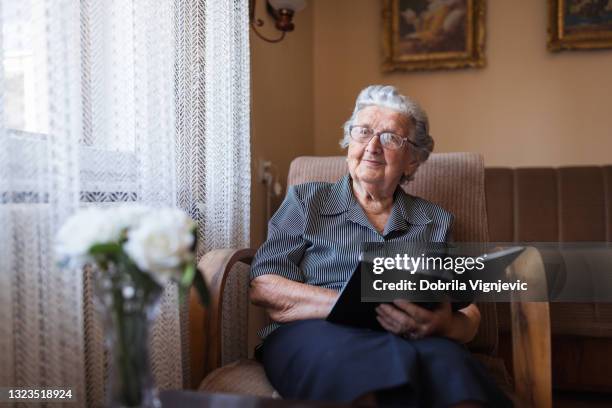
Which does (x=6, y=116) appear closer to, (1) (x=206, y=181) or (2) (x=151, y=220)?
(2) (x=151, y=220)

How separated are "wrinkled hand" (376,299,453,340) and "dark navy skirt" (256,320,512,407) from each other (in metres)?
0.02

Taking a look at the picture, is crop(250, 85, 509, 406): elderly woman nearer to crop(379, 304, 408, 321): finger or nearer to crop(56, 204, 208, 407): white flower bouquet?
crop(379, 304, 408, 321): finger

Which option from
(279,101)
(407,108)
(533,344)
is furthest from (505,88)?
(533,344)

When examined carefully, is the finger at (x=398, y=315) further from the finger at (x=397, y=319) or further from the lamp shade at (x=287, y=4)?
the lamp shade at (x=287, y=4)

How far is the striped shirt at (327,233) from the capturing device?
136 cm

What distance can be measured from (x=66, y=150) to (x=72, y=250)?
37cm

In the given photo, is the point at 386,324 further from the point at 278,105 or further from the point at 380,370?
the point at 278,105

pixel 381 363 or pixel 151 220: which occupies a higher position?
pixel 151 220

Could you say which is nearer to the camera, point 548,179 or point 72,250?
point 72,250

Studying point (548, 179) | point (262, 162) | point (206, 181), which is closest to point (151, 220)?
point (206, 181)

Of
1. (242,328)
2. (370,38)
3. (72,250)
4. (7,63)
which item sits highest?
(370,38)

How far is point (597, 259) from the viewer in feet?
6.33

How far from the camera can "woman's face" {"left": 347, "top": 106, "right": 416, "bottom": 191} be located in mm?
1441

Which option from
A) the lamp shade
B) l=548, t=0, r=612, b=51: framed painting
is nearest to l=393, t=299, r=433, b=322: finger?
the lamp shade
